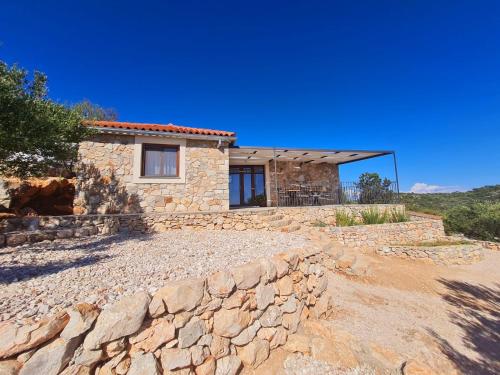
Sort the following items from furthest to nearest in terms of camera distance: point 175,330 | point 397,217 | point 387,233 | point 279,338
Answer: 1. point 397,217
2. point 387,233
3. point 279,338
4. point 175,330

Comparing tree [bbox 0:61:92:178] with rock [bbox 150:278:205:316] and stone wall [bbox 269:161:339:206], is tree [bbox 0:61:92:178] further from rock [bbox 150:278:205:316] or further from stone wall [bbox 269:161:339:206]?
stone wall [bbox 269:161:339:206]

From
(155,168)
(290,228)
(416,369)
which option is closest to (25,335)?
(416,369)

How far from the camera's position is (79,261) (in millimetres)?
3686

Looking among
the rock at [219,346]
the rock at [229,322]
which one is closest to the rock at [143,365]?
the rock at [219,346]

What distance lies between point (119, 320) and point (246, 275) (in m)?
1.71

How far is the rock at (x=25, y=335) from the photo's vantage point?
5.44ft

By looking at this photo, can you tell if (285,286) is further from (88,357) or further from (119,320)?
(88,357)

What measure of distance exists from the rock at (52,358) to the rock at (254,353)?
194cm

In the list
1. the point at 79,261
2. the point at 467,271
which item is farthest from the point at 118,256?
the point at 467,271

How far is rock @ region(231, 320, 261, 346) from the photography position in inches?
116

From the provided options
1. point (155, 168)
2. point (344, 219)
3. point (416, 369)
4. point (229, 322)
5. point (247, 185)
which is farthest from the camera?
point (247, 185)

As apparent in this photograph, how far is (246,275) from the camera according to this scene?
3312 millimetres

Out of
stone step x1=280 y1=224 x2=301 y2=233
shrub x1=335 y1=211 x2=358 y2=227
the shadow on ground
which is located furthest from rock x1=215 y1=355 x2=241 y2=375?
shrub x1=335 y1=211 x2=358 y2=227

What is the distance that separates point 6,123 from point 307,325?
6223 mm
